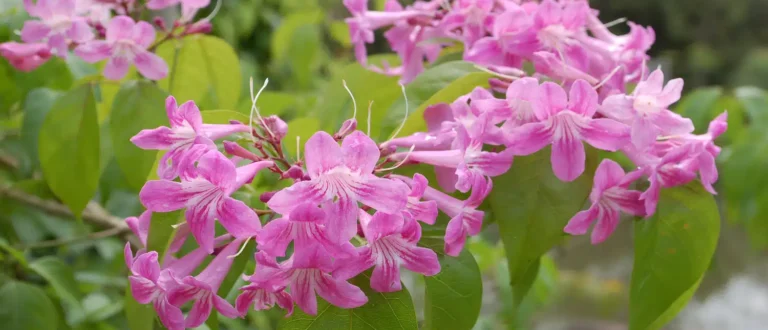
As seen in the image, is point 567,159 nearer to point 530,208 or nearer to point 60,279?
point 530,208

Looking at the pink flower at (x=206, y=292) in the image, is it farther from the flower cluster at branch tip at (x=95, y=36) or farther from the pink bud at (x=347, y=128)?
the flower cluster at branch tip at (x=95, y=36)

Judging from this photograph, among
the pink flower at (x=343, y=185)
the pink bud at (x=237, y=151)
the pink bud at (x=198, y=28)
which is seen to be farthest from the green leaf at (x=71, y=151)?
the pink flower at (x=343, y=185)

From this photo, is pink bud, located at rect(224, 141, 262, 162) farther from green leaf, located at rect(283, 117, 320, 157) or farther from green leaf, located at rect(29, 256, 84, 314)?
green leaf, located at rect(29, 256, 84, 314)

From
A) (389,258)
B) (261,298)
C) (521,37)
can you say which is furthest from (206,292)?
(521,37)

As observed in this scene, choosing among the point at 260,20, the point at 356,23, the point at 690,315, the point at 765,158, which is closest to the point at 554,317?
the point at 690,315

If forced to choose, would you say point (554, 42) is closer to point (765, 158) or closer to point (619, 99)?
point (619, 99)

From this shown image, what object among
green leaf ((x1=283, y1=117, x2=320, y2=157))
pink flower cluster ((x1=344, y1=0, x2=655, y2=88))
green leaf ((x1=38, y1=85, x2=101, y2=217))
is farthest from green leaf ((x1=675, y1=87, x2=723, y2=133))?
green leaf ((x1=38, y1=85, x2=101, y2=217))
